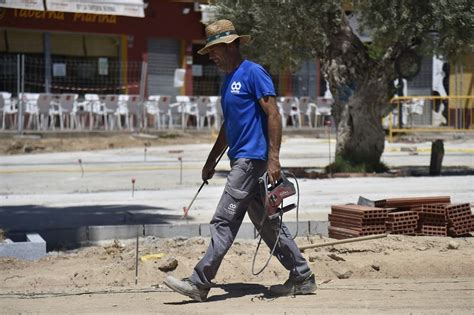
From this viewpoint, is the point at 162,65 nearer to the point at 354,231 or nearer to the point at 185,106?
the point at 185,106

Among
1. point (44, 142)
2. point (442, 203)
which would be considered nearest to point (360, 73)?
point (442, 203)

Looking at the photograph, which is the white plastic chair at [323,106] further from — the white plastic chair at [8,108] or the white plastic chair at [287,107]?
the white plastic chair at [8,108]

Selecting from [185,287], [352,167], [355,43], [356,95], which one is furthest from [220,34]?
[352,167]

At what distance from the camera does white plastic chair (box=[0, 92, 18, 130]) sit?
2673 centimetres

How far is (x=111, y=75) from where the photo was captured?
3173 cm

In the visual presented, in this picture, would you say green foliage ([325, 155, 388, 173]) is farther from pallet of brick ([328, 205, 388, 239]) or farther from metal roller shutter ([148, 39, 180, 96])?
metal roller shutter ([148, 39, 180, 96])

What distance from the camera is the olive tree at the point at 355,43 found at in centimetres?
1717

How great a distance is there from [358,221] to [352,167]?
9427 millimetres

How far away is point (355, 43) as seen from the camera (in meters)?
18.7

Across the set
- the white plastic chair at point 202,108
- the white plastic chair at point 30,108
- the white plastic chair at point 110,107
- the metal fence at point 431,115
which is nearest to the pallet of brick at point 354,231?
the white plastic chair at point 30,108

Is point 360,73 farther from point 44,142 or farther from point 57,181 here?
point 44,142

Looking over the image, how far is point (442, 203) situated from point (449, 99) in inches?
811

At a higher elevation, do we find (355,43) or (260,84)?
(355,43)

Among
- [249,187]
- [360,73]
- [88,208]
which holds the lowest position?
[88,208]
